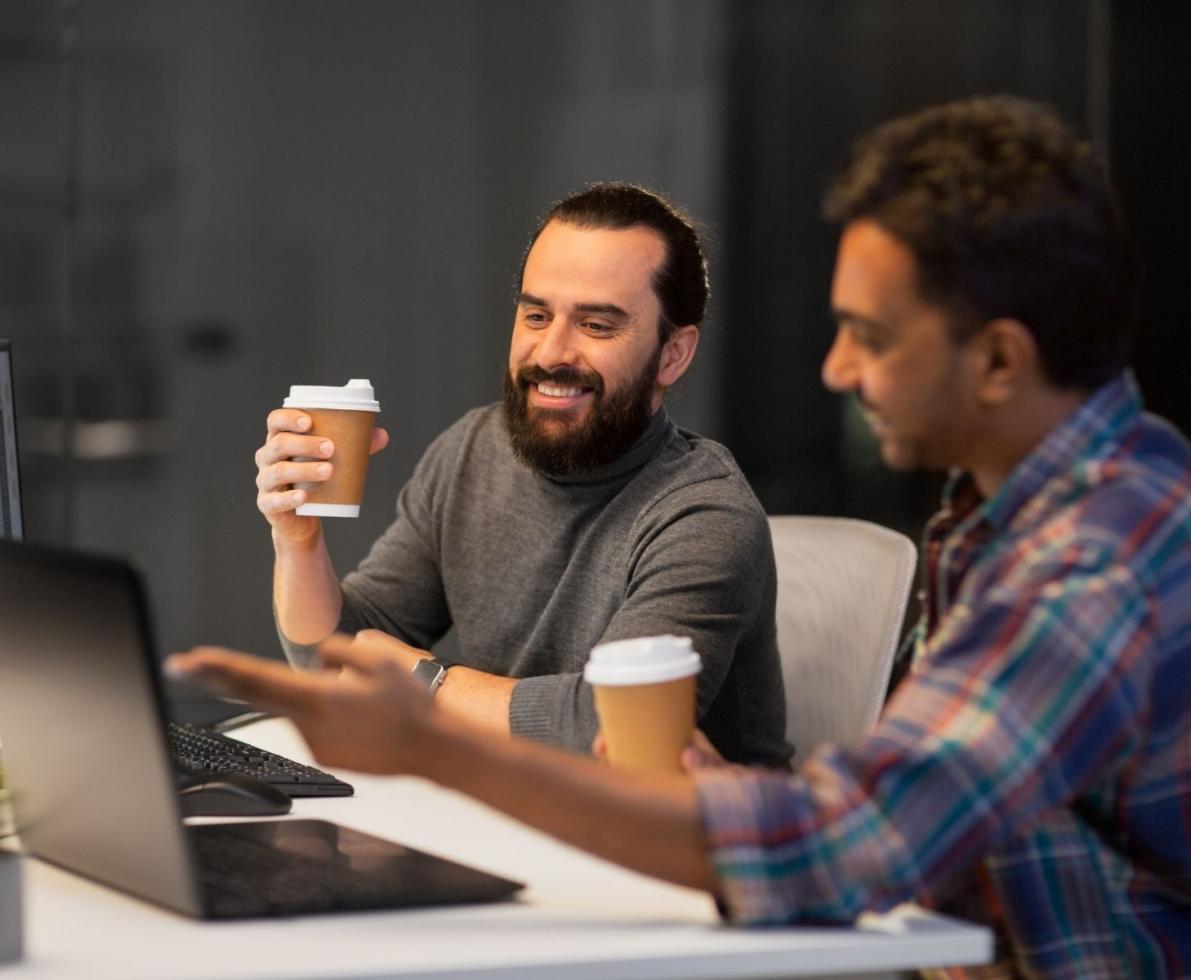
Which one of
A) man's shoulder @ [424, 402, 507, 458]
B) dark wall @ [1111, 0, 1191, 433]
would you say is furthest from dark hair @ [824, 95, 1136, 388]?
dark wall @ [1111, 0, 1191, 433]

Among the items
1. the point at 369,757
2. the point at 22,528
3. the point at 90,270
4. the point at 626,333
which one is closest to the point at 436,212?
the point at 90,270

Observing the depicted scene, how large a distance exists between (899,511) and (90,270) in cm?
196

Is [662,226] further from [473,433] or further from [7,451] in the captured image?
[7,451]

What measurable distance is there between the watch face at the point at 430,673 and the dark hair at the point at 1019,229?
0.93 meters

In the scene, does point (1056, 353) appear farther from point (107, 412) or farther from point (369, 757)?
point (107, 412)

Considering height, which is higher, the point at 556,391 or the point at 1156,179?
the point at 1156,179

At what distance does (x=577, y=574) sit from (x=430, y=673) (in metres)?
0.25

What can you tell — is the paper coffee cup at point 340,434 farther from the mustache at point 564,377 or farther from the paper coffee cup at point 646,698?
the paper coffee cup at point 646,698

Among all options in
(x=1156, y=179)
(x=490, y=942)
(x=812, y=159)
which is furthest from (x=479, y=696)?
(x=1156, y=179)

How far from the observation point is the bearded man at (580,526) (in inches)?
79.1

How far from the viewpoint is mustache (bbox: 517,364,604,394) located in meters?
2.21

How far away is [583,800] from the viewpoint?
1.15m

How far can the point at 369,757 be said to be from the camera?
113 centimetres

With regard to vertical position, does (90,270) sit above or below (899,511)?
above
